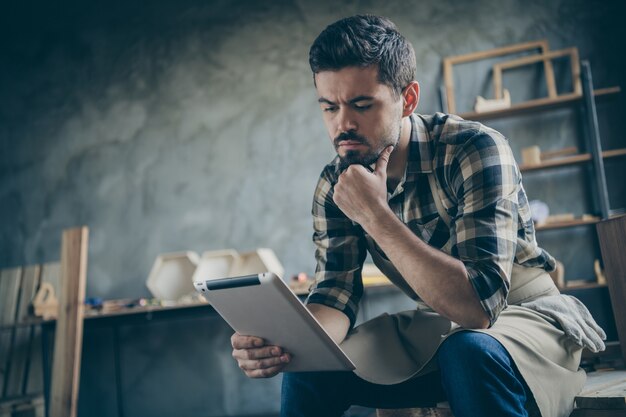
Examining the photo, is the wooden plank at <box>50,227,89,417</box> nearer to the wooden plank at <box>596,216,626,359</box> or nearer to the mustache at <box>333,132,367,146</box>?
the mustache at <box>333,132,367,146</box>

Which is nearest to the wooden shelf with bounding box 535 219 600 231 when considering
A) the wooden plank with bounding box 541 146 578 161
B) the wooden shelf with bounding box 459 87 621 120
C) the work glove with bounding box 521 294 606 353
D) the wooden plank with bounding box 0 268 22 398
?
the wooden plank with bounding box 541 146 578 161

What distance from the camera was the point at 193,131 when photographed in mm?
4570

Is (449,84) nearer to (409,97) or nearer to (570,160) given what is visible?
(570,160)

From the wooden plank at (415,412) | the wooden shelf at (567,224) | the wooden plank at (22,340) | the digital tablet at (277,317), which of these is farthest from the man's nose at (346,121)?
the wooden plank at (22,340)

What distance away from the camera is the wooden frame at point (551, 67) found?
400 cm

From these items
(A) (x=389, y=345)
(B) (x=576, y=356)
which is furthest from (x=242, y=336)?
(B) (x=576, y=356)

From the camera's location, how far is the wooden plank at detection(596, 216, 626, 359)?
1.60 metres

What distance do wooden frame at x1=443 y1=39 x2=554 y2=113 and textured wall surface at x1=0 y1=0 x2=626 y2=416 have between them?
7cm

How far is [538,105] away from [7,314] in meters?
3.58

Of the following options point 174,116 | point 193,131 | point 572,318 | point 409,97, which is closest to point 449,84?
point 193,131

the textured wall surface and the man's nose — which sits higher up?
the textured wall surface

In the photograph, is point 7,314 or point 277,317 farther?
point 7,314

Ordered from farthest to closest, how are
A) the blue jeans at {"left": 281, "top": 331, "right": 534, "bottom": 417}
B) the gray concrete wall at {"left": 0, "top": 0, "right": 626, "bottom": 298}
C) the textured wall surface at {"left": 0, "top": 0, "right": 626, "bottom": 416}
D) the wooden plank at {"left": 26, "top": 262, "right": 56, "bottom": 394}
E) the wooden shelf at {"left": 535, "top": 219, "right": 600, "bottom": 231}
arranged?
the gray concrete wall at {"left": 0, "top": 0, "right": 626, "bottom": 298} < the textured wall surface at {"left": 0, "top": 0, "right": 626, "bottom": 416} < the wooden plank at {"left": 26, "top": 262, "right": 56, "bottom": 394} < the wooden shelf at {"left": 535, "top": 219, "right": 600, "bottom": 231} < the blue jeans at {"left": 281, "top": 331, "right": 534, "bottom": 417}

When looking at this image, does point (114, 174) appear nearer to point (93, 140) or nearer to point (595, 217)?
point (93, 140)
